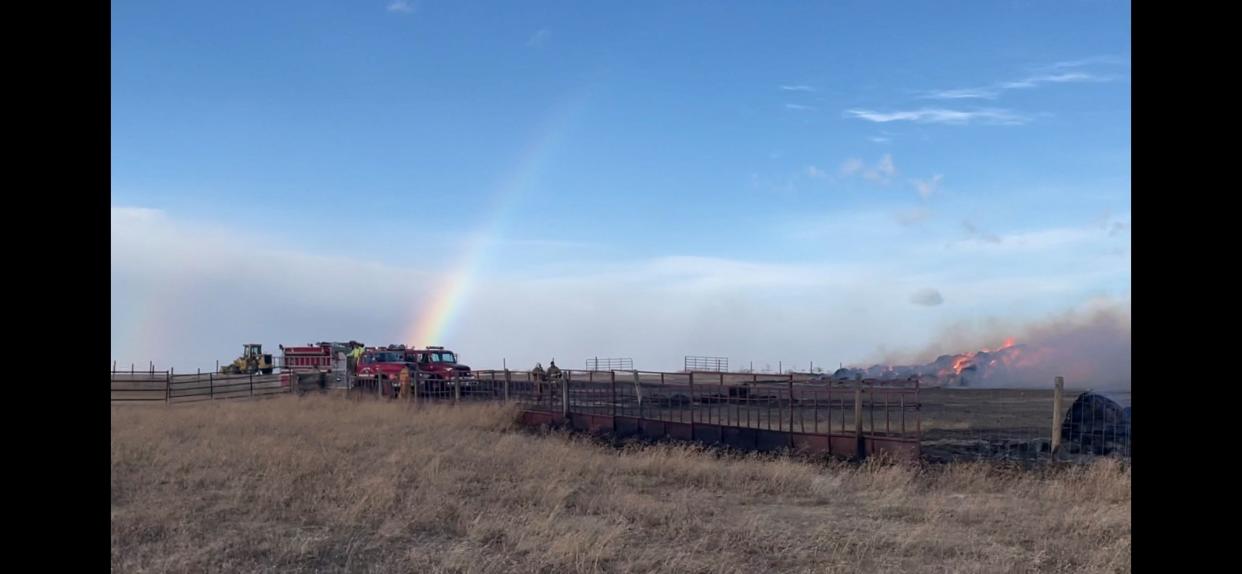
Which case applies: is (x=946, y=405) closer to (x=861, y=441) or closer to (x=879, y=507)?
(x=861, y=441)

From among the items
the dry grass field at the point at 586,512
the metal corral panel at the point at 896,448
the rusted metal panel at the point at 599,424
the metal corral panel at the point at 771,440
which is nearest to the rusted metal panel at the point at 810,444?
the metal corral panel at the point at 771,440

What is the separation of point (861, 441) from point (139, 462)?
14.0 meters

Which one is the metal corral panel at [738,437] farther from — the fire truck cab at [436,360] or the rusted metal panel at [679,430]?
the fire truck cab at [436,360]

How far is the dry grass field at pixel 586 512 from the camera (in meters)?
9.04

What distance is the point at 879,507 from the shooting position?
39.1ft

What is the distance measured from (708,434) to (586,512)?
23.5ft

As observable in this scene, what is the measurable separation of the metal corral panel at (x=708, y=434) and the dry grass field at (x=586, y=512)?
3.40 feet

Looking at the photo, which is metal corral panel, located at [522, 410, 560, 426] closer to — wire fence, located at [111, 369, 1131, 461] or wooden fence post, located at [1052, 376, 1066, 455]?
wire fence, located at [111, 369, 1131, 461]

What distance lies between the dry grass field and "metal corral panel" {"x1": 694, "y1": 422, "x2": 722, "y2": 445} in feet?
3.40

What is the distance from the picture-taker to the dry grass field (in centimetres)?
A: 904

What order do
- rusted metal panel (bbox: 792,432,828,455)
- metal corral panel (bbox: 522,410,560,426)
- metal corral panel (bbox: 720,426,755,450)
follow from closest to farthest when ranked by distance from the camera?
1. rusted metal panel (bbox: 792,432,828,455)
2. metal corral panel (bbox: 720,426,755,450)
3. metal corral panel (bbox: 522,410,560,426)

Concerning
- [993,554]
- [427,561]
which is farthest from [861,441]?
[427,561]

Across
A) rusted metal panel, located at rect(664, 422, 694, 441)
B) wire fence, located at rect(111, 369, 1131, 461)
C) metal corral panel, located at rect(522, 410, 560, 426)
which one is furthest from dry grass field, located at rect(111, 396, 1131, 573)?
metal corral panel, located at rect(522, 410, 560, 426)

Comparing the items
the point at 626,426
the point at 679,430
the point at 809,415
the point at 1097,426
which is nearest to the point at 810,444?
the point at 679,430
